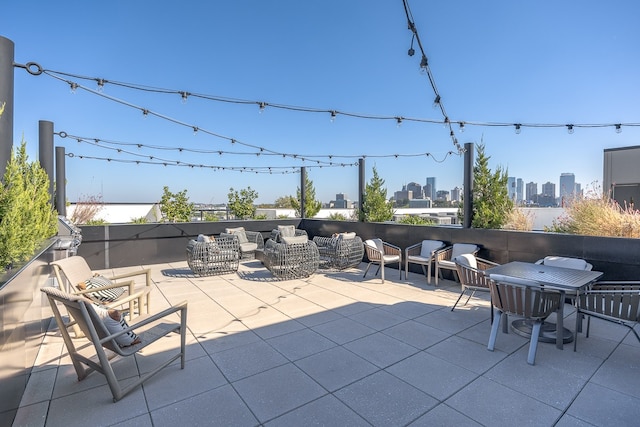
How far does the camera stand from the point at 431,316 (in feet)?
12.1

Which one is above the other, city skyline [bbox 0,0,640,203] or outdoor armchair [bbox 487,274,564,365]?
city skyline [bbox 0,0,640,203]

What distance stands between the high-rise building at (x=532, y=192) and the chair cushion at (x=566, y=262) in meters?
2.26

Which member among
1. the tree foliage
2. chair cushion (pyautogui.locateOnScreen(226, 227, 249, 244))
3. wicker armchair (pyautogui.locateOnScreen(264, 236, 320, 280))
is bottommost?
wicker armchair (pyautogui.locateOnScreen(264, 236, 320, 280))

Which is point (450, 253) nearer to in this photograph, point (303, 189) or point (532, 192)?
point (532, 192)

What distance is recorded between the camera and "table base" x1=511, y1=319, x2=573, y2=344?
9.86ft

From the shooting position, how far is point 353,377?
2330 millimetres

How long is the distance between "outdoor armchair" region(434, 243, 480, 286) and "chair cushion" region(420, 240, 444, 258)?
0.19 m

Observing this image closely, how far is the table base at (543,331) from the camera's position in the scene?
3.00 metres

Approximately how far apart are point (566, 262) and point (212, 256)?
18.1 feet

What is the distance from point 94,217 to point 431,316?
950cm

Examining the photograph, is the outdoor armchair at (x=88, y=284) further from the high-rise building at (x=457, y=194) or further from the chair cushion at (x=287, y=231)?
the high-rise building at (x=457, y=194)

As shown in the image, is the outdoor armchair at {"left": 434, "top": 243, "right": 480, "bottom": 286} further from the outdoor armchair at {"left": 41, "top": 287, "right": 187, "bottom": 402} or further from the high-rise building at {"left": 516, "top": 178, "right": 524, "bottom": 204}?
the outdoor armchair at {"left": 41, "top": 287, "right": 187, "bottom": 402}

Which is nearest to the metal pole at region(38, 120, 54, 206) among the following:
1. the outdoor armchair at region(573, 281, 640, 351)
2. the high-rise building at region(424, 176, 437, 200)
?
the outdoor armchair at region(573, 281, 640, 351)

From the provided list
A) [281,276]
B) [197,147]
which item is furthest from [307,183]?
[281,276]
